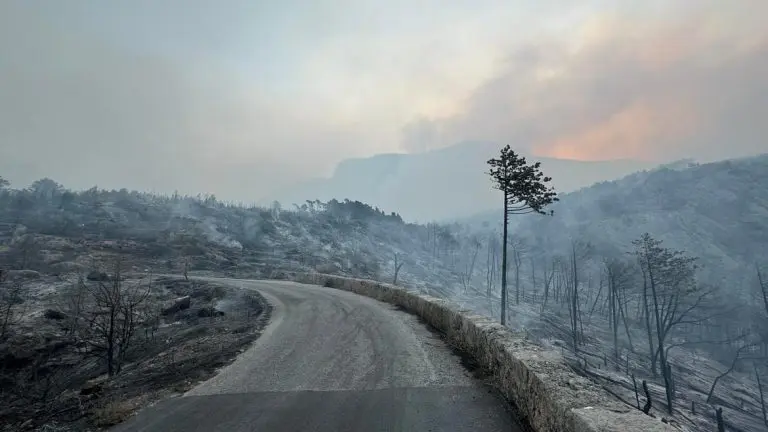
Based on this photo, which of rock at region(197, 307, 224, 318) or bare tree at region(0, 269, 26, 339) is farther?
bare tree at region(0, 269, 26, 339)

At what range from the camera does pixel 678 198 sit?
419 ft

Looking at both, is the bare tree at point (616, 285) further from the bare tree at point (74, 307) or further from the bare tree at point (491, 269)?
the bare tree at point (74, 307)

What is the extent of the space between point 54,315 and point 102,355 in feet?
30.4

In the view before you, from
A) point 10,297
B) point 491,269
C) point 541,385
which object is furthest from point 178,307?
point 491,269

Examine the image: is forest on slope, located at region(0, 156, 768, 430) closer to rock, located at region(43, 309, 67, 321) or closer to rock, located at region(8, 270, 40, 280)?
rock, located at region(43, 309, 67, 321)

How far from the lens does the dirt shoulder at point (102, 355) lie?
234 inches

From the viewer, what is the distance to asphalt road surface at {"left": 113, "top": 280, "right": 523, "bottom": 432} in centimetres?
455

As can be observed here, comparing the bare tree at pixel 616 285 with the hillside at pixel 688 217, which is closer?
the bare tree at pixel 616 285

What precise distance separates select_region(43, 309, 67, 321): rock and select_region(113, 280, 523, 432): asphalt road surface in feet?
58.3

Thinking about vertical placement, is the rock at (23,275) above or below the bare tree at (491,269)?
above

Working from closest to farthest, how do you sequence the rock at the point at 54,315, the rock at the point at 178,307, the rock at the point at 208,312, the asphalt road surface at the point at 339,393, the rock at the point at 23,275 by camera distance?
the asphalt road surface at the point at 339,393 → the rock at the point at 208,312 → the rock at the point at 54,315 → the rock at the point at 178,307 → the rock at the point at 23,275

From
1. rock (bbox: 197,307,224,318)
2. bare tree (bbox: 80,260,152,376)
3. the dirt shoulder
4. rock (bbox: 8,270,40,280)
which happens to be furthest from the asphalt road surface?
rock (bbox: 8,270,40,280)

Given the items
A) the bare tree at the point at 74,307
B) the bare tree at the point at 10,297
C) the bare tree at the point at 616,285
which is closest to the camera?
the bare tree at the point at 74,307

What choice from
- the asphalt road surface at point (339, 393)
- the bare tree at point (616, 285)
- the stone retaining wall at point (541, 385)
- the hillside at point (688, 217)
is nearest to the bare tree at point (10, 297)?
the asphalt road surface at point (339, 393)
